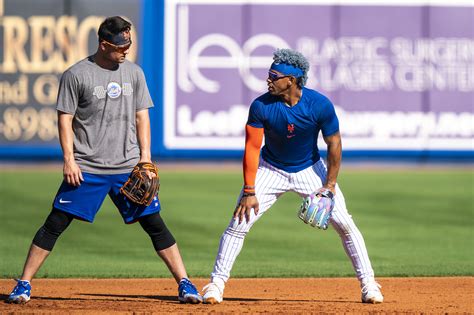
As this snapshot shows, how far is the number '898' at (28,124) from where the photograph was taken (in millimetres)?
20531

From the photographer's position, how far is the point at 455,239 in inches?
506

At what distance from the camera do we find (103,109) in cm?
811

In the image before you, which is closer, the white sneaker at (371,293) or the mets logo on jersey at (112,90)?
the mets logo on jersey at (112,90)

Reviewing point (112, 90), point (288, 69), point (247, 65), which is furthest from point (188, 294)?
point (247, 65)

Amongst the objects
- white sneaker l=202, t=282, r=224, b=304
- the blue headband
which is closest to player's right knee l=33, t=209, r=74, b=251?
white sneaker l=202, t=282, r=224, b=304

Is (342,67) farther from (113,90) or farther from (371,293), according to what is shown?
(113,90)

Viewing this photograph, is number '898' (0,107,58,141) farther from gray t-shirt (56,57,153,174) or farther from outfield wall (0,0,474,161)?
gray t-shirt (56,57,153,174)

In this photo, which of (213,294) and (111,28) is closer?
(111,28)

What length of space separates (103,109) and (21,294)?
1423 millimetres

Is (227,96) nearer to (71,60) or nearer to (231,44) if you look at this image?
(231,44)

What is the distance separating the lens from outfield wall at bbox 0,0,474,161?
2062 cm

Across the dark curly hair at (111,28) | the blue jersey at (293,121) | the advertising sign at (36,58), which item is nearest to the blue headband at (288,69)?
the blue jersey at (293,121)

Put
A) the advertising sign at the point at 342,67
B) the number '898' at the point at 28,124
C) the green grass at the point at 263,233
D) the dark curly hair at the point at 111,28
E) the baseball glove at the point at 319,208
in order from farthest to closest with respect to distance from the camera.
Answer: the advertising sign at the point at 342,67 < the number '898' at the point at 28,124 < the green grass at the point at 263,233 < the baseball glove at the point at 319,208 < the dark curly hair at the point at 111,28

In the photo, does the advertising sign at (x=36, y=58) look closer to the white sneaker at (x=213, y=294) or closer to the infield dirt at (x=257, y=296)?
the infield dirt at (x=257, y=296)
